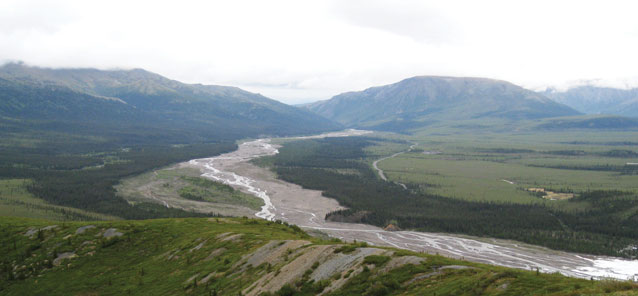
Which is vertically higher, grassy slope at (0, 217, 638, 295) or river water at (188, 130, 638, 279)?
grassy slope at (0, 217, 638, 295)

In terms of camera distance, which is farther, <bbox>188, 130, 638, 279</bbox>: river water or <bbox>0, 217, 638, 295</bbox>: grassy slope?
<bbox>188, 130, 638, 279</bbox>: river water

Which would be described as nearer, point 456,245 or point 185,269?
point 185,269

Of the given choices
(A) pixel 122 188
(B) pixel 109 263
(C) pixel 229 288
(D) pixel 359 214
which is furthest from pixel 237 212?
(C) pixel 229 288

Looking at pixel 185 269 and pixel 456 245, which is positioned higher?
pixel 185 269

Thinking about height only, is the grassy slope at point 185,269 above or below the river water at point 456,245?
above

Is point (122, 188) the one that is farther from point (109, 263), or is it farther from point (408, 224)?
point (109, 263)

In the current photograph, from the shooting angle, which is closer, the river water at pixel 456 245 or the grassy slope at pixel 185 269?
the grassy slope at pixel 185 269

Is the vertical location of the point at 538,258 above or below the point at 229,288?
below

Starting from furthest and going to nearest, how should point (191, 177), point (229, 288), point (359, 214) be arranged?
point (191, 177) → point (359, 214) → point (229, 288)
